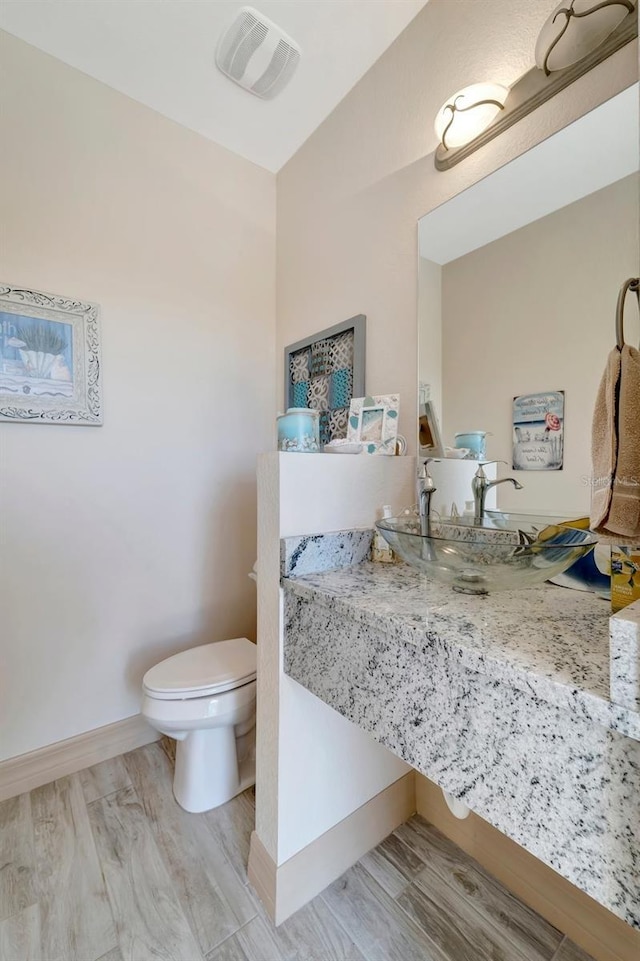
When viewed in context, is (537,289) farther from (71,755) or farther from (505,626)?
(71,755)

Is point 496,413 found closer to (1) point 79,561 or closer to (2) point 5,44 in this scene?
(1) point 79,561

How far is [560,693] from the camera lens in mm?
480

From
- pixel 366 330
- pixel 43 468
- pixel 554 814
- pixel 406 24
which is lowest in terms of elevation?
pixel 554 814

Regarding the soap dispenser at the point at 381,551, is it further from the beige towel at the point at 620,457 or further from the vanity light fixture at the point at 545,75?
the vanity light fixture at the point at 545,75

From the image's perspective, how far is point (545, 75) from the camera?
35.9 inches

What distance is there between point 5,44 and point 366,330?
1.61m

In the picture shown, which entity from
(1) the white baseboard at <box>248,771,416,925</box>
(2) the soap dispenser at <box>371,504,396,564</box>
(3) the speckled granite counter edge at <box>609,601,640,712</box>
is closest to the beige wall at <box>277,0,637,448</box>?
(2) the soap dispenser at <box>371,504,396,564</box>

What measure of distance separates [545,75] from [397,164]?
492mm

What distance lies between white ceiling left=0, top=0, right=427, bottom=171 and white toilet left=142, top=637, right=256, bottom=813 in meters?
2.21

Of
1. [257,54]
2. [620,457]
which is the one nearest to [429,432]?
[620,457]

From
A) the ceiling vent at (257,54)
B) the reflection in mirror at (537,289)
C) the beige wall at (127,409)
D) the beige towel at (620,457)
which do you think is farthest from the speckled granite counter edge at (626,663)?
the ceiling vent at (257,54)

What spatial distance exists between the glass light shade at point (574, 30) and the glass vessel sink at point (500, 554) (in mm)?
1054

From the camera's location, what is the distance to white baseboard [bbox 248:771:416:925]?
975mm

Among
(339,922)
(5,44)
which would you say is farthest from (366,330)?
(339,922)
